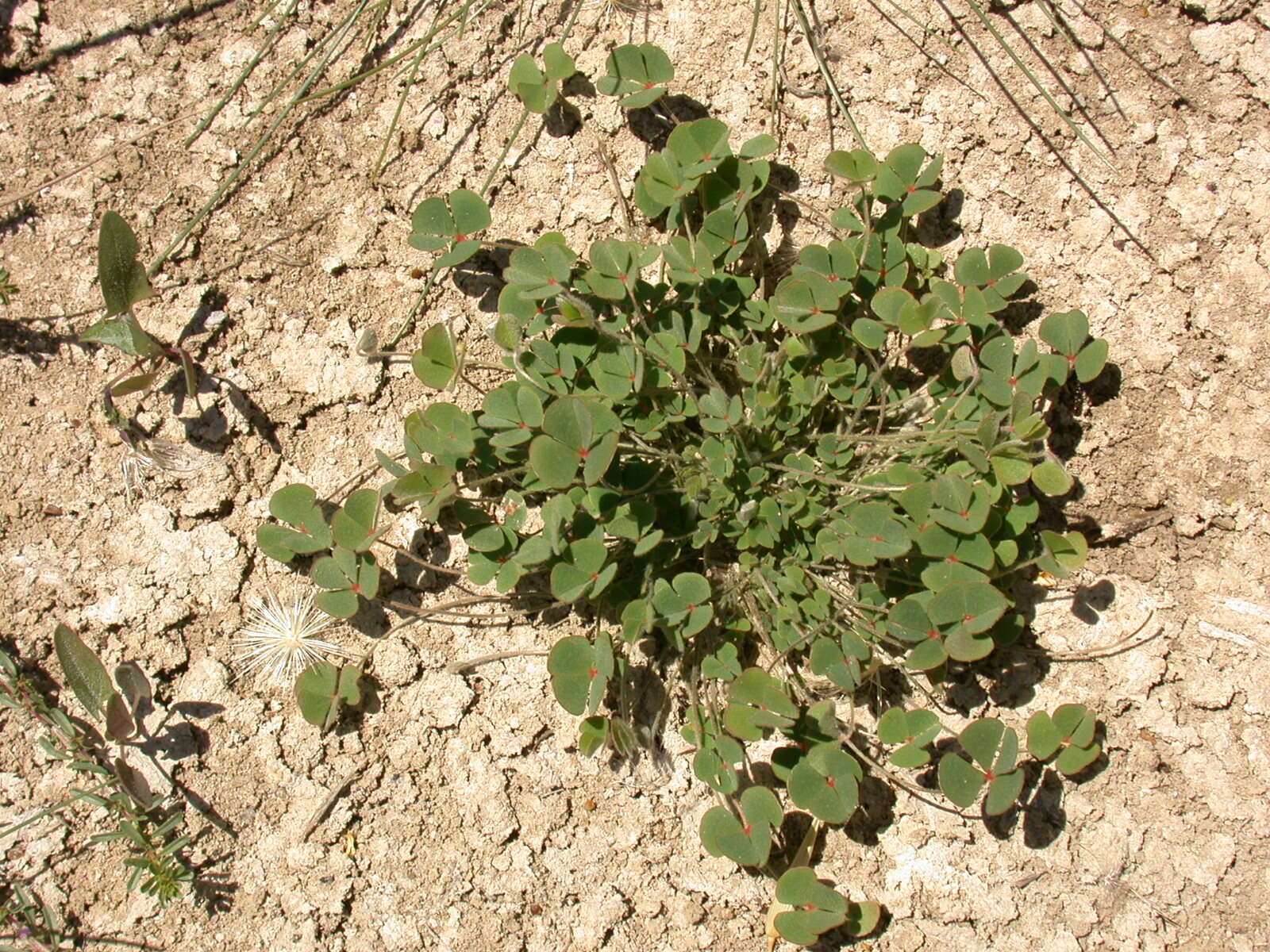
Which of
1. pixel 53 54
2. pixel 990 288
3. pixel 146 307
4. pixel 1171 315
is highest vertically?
pixel 53 54

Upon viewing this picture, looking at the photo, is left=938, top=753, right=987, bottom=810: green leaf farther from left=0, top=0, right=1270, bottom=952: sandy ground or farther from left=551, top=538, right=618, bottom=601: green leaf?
left=551, top=538, right=618, bottom=601: green leaf

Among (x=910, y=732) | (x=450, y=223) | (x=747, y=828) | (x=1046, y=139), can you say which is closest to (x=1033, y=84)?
(x=1046, y=139)

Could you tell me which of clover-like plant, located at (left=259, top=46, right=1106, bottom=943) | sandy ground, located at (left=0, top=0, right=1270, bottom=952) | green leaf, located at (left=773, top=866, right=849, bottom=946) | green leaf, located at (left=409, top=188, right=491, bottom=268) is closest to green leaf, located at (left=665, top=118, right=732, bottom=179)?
clover-like plant, located at (left=259, top=46, right=1106, bottom=943)

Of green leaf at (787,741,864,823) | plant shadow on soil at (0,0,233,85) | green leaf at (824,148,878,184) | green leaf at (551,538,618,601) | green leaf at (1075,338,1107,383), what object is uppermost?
plant shadow on soil at (0,0,233,85)

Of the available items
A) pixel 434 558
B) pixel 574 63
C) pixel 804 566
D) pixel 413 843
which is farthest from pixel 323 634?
pixel 574 63

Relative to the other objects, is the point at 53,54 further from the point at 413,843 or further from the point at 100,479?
the point at 413,843

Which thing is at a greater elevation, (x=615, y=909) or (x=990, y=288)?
(x=990, y=288)
